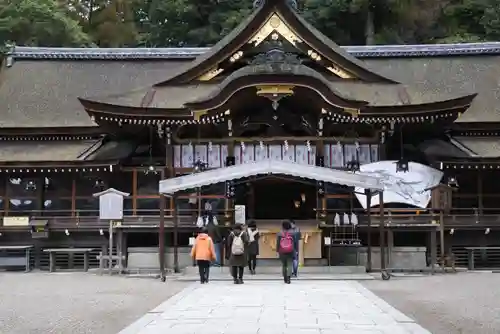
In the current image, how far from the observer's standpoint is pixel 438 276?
1700cm

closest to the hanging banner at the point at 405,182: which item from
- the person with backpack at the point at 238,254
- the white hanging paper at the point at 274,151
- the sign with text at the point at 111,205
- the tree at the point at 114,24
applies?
the white hanging paper at the point at 274,151

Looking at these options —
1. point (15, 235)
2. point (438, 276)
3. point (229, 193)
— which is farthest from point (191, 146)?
point (438, 276)

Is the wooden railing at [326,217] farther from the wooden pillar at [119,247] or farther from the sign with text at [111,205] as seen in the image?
the sign with text at [111,205]

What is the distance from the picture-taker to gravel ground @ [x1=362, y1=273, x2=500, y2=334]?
930 centimetres

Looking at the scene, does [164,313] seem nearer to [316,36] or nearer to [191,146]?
[191,146]

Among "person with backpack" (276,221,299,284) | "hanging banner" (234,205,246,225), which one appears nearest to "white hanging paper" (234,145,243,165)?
"hanging banner" (234,205,246,225)

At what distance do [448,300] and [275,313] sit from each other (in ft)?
12.9

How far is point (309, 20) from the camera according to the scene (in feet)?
135

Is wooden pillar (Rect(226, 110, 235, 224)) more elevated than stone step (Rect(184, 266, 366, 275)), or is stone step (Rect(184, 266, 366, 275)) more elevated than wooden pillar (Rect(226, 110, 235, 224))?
wooden pillar (Rect(226, 110, 235, 224))

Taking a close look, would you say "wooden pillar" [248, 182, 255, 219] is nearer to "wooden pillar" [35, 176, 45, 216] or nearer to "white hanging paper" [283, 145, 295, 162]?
"white hanging paper" [283, 145, 295, 162]

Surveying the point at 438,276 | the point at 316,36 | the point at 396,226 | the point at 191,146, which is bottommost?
the point at 438,276

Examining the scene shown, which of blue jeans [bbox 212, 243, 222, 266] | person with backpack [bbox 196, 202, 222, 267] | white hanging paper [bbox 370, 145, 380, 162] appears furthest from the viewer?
white hanging paper [bbox 370, 145, 380, 162]

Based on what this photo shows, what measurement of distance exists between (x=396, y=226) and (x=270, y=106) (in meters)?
5.45

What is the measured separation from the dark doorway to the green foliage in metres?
20.8
